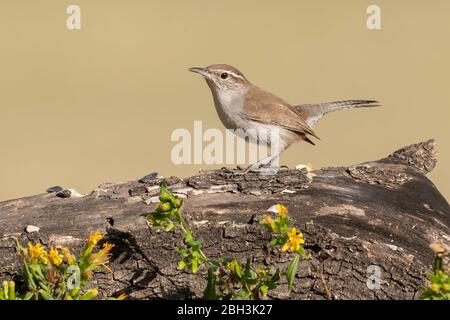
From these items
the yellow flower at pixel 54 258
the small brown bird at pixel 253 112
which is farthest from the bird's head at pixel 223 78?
the yellow flower at pixel 54 258

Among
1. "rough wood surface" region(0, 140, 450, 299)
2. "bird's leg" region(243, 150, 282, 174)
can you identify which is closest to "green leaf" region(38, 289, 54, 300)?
"rough wood surface" region(0, 140, 450, 299)

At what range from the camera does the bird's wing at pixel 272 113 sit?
8.43 m

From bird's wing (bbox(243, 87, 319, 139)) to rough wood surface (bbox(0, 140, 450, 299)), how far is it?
1789 millimetres

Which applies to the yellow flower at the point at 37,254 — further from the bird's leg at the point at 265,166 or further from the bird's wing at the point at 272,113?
the bird's wing at the point at 272,113

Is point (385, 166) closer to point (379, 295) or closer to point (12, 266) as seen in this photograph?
point (379, 295)

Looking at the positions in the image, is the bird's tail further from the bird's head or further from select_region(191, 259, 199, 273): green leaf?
select_region(191, 259, 199, 273): green leaf

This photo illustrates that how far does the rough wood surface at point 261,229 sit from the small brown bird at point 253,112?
1.78 meters

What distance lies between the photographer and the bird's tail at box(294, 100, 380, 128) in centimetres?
919

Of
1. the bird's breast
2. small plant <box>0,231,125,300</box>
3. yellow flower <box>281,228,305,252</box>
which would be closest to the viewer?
yellow flower <box>281,228,305,252</box>

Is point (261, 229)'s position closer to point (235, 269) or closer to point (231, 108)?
point (235, 269)

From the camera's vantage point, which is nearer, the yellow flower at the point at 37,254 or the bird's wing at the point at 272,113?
the yellow flower at the point at 37,254

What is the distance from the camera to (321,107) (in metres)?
9.38

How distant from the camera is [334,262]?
5242 mm
